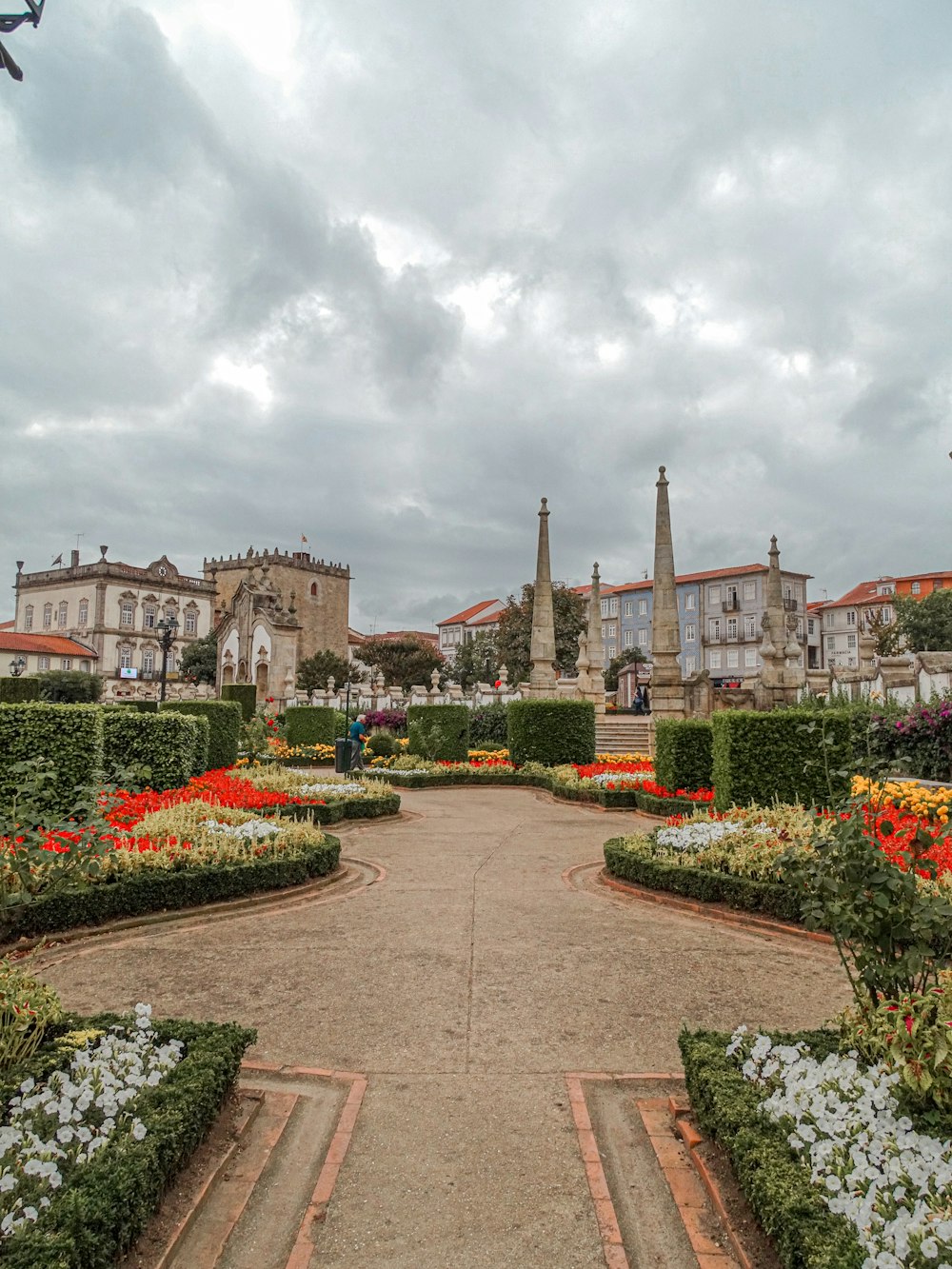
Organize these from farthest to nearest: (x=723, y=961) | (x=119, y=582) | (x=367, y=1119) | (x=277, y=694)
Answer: (x=119, y=582) < (x=277, y=694) < (x=723, y=961) < (x=367, y=1119)

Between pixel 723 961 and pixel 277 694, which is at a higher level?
pixel 277 694

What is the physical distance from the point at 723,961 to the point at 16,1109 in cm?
439

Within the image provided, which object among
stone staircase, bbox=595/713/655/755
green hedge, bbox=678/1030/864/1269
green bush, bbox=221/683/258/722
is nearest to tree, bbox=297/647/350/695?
green bush, bbox=221/683/258/722

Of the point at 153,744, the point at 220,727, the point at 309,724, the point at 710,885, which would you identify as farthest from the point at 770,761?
the point at 309,724

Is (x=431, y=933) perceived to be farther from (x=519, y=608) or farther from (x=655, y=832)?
(x=519, y=608)

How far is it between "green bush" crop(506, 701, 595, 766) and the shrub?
8331 mm

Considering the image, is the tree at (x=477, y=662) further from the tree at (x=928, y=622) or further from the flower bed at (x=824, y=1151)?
the flower bed at (x=824, y=1151)

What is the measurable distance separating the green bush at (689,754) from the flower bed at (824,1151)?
9.51 m

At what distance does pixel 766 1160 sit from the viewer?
2748 mm

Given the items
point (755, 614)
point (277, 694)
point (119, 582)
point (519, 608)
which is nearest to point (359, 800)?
point (277, 694)

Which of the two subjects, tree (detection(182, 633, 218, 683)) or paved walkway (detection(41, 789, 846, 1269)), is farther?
tree (detection(182, 633, 218, 683))

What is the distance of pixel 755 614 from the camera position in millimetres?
66750

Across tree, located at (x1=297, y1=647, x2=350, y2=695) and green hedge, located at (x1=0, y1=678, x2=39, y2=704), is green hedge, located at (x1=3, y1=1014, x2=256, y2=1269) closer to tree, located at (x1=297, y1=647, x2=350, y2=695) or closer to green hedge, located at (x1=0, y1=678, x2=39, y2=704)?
green hedge, located at (x1=0, y1=678, x2=39, y2=704)

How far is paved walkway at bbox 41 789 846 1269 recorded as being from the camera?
114 inches
